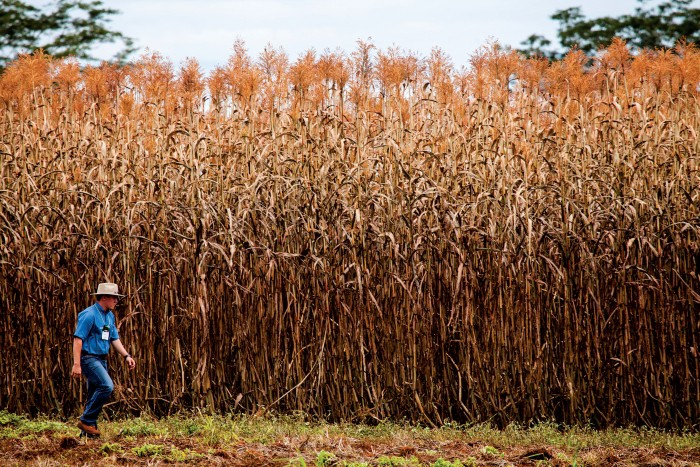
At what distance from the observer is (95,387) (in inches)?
241

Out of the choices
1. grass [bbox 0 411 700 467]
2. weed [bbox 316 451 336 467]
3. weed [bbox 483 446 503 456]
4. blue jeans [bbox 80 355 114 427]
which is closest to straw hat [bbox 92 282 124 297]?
blue jeans [bbox 80 355 114 427]

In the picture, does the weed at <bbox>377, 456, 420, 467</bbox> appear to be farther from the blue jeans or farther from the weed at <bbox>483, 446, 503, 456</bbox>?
the blue jeans

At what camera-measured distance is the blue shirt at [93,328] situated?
6.09 metres

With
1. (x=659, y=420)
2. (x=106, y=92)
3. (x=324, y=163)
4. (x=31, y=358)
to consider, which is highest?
(x=106, y=92)

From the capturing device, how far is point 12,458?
5.48 meters

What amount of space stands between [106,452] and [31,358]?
2.04 metres

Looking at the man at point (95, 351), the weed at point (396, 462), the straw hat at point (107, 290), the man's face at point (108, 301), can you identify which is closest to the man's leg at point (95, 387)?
the man at point (95, 351)

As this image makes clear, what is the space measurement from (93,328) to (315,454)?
6.64 feet

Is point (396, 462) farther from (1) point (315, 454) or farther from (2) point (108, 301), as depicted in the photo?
(2) point (108, 301)

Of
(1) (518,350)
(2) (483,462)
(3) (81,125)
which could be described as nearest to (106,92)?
(3) (81,125)

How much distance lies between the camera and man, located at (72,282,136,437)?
6.03 meters

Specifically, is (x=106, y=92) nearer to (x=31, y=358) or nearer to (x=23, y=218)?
(x=23, y=218)

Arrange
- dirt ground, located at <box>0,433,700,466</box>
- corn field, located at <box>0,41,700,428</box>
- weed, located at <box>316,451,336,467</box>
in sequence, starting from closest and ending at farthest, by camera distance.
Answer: weed, located at <box>316,451,336,467</box> → dirt ground, located at <box>0,433,700,466</box> → corn field, located at <box>0,41,700,428</box>

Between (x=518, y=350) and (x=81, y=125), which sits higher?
(x=81, y=125)
